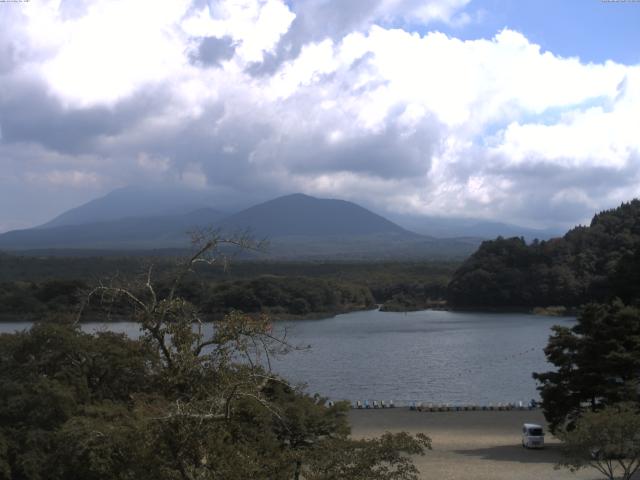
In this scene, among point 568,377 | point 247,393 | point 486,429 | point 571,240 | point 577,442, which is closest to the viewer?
point 247,393

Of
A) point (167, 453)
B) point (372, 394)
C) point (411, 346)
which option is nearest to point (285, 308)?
point (411, 346)

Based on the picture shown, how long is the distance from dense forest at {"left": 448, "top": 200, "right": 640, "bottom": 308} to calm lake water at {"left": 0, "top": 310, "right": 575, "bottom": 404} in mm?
6928

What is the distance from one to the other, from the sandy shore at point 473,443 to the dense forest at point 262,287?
16807 millimetres

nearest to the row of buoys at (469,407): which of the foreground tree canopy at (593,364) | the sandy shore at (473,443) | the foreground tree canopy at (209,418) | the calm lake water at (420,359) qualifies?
the sandy shore at (473,443)

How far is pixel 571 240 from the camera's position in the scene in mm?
62469

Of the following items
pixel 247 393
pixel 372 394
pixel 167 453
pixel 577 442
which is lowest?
pixel 372 394

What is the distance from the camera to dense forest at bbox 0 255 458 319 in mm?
49469

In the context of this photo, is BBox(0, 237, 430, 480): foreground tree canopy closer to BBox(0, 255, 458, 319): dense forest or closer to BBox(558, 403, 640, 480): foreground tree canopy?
BBox(558, 403, 640, 480): foreground tree canopy

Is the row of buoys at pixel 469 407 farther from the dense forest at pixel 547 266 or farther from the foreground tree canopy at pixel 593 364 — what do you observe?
the dense forest at pixel 547 266

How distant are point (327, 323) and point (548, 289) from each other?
63.2 feet

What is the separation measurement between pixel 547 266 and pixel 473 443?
153ft

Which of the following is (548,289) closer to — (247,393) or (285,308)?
(285,308)

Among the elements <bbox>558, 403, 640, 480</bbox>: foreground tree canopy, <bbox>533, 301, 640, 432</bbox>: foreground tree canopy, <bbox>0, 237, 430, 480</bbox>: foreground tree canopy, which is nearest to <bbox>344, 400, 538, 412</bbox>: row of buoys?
<bbox>533, 301, 640, 432</bbox>: foreground tree canopy

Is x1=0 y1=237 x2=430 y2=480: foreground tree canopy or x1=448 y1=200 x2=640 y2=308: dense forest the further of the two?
x1=448 y1=200 x2=640 y2=308: dense forest
